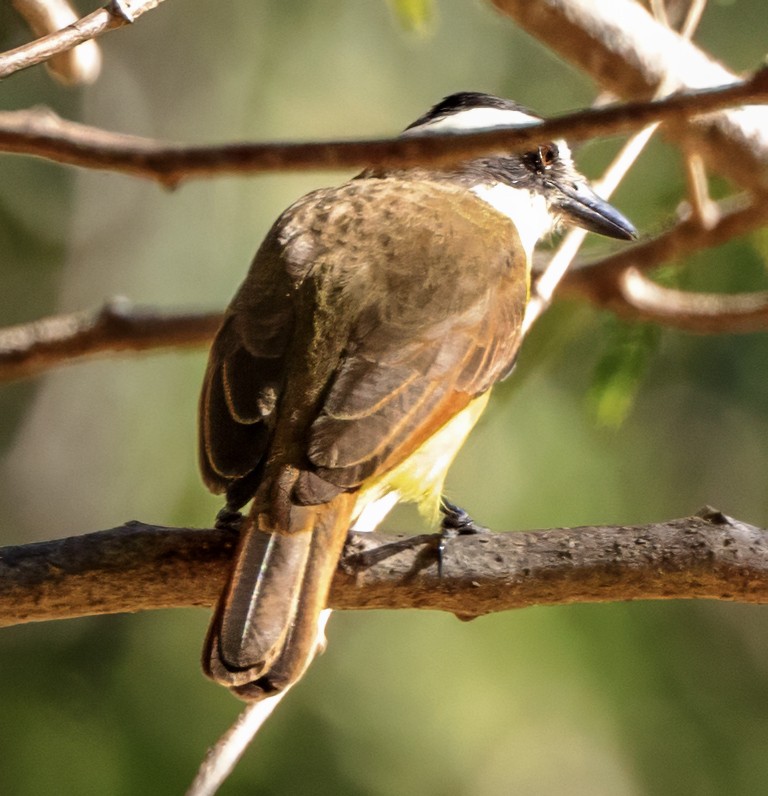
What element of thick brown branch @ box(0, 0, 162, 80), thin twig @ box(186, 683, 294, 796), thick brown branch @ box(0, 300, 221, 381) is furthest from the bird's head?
thick brown branch @ box(0, 0, 162, 80)

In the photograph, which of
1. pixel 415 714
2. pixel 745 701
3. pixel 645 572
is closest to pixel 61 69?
pixel 645 572

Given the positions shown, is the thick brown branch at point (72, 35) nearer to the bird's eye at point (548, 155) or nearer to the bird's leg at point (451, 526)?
the bird's leg at point (451, 526)

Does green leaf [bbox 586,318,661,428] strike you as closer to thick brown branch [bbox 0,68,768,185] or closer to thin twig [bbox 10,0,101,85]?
thin twig [bbox 10,0,101,85]

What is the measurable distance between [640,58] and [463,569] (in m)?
1.80

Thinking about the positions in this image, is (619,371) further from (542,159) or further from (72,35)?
(72,35)

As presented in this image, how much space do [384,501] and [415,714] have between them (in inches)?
111

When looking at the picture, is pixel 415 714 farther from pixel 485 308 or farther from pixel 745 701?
pixel 485 308

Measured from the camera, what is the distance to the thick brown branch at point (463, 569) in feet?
7.50

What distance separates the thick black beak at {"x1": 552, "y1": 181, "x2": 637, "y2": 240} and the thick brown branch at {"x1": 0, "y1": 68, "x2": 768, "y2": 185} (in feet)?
8.01

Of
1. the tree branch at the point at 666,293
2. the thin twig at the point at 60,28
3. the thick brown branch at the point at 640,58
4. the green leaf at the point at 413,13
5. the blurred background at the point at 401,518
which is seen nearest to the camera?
the thin twig at the point at 60,28

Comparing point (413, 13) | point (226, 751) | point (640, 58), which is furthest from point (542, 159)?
point (226, 751)

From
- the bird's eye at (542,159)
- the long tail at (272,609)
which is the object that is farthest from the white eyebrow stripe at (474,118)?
the long tail at (272,609)

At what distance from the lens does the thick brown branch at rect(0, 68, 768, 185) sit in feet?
4.41

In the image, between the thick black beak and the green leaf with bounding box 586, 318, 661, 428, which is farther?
the thick black beak
